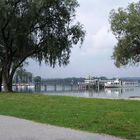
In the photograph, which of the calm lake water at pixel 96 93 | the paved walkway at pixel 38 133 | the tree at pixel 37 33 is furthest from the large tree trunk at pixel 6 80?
the paved walkway at pixel 38 133

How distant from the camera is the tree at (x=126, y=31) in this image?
180 ft

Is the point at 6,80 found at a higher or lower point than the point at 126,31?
lower

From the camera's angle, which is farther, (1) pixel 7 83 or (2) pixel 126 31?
(2) pixel 126 31

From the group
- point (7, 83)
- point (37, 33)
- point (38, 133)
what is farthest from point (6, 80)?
point (38, 133)

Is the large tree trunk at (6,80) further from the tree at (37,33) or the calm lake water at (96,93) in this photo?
the calm lake water at (96,93)

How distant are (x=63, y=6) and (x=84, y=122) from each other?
32138 mm

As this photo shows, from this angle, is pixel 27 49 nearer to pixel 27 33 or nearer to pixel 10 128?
pixel 27 33

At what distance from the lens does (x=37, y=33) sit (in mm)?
48031

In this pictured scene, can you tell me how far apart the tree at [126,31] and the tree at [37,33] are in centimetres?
818

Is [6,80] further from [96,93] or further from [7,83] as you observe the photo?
[96,93]

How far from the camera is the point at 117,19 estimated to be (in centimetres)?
5616

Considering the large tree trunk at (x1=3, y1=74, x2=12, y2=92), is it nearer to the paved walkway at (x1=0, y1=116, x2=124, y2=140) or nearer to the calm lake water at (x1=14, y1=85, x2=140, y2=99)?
the calm lake water at (x1=14, y1=85, x2=140, y2=99)

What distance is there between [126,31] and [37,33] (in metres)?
12.4

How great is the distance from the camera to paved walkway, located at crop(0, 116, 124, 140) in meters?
13.1
